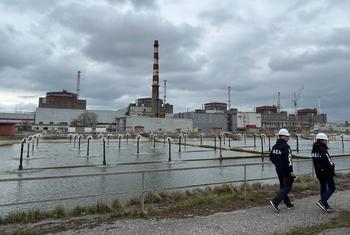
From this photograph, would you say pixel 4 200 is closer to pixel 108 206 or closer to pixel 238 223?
pixel 108 206

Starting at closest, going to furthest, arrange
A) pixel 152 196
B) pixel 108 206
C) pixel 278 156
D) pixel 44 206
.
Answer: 1. pixel 278 156
2. pixel 108 206
3. pixel 152 196
4. pixel 44 206

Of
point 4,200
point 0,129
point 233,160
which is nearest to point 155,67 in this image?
point 0,129

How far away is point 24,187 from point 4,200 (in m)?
2.98

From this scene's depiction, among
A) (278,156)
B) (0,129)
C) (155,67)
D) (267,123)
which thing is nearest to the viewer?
(278,156)

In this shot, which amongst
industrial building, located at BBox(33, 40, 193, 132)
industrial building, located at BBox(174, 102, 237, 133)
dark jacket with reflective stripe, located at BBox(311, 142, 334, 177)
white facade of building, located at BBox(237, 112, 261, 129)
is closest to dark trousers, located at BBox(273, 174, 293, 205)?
dark jacket with reflective stripe, located at BBox(311, 142, 334, 177)

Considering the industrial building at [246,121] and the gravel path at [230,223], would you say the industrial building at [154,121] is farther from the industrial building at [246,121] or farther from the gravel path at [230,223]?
the gravel path at [230,223]

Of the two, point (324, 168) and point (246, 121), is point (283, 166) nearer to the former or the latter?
point (324, 168)

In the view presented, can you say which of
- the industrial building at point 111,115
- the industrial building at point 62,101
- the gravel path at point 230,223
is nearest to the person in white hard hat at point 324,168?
the gravel path at point 230,223

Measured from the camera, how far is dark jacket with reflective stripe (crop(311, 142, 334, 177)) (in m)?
8.02

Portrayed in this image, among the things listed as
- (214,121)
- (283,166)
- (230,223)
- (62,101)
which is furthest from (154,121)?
(230,223)

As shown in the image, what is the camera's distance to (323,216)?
7648 millimetres

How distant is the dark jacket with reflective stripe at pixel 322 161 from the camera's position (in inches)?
316

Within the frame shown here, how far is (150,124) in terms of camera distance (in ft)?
433

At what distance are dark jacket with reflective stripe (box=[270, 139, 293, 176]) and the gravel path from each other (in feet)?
3.18
